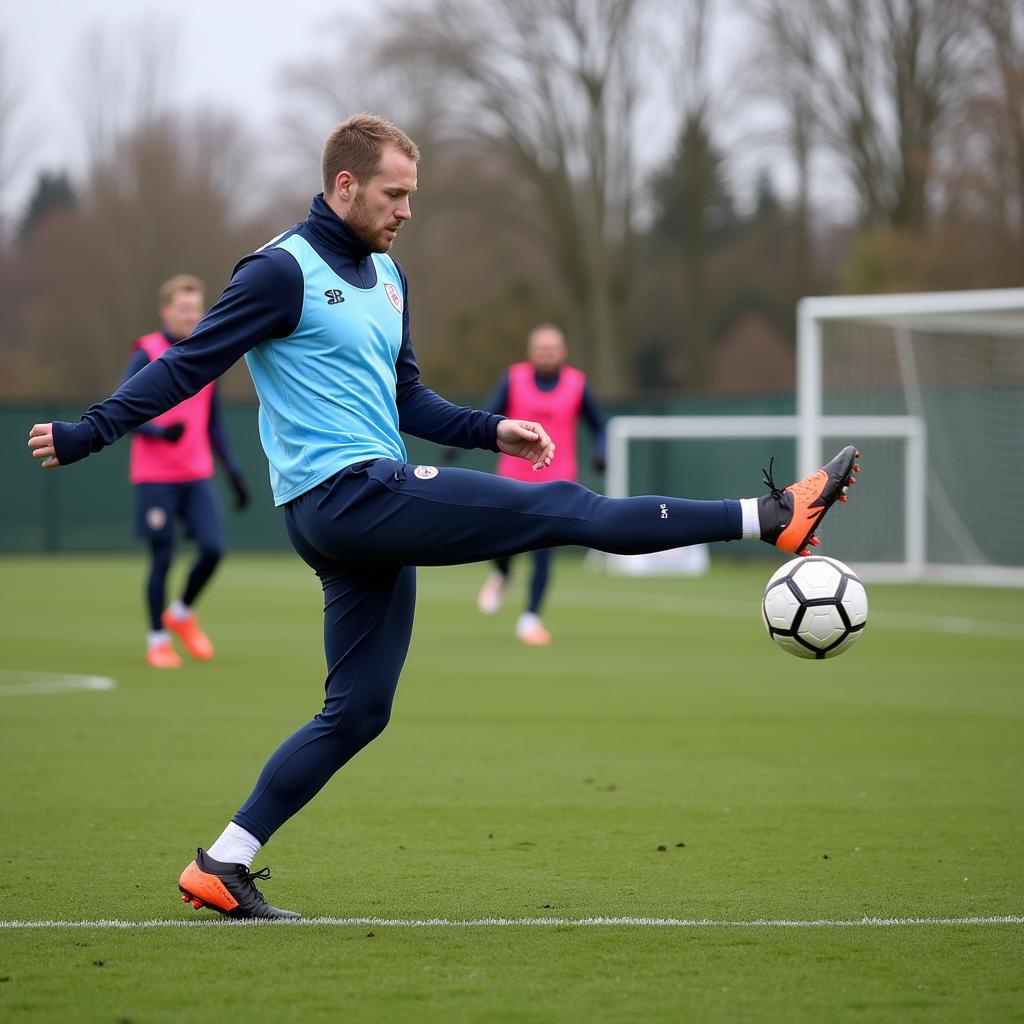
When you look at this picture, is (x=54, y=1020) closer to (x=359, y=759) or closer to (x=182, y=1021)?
(x=182, y=1021)

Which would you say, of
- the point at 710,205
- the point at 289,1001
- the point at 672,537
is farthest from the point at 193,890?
the point at 710,205

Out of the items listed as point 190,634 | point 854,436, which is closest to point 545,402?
point 190,634

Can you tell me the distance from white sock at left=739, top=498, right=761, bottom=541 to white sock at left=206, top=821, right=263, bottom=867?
1.67 meters

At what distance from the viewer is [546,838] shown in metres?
6.00

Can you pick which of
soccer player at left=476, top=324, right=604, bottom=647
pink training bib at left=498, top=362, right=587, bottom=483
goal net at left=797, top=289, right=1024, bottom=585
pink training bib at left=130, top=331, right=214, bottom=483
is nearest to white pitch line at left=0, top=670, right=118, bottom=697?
pink training bib at left=130, top=331, right=214, bottom=483

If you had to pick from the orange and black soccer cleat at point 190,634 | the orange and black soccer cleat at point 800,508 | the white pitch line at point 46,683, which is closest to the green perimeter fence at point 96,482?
the orange and black soccer cleat at point 190,634

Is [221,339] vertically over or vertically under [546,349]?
under

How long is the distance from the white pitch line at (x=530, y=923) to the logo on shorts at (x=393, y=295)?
1.81 m

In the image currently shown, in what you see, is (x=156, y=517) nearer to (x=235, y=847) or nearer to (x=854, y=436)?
(x=235, y=847)

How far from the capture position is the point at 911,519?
2300 cm

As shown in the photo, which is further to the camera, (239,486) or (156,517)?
(239,486)

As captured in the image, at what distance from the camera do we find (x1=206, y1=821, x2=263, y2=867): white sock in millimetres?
4750

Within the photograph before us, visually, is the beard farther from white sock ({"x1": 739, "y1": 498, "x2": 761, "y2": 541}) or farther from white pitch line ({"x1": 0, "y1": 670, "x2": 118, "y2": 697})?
white pitch line ({"x1": 0, "y1": 670, "x2": 118, "y2": 697})

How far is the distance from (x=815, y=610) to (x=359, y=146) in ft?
6.32
